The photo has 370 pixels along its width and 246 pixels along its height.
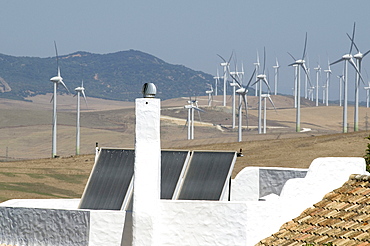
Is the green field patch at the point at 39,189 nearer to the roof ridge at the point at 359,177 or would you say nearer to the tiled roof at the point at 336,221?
the roof ridge at the point at 359,177

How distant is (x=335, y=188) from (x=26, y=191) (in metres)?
31.5

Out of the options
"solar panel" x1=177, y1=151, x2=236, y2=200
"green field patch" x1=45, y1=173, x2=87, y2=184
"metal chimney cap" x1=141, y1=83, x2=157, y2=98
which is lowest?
"green field patch" x1=45, y1=173, x2=87, y2=184

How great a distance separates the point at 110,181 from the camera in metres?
21.9

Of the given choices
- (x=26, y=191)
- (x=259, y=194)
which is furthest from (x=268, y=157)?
(x=259, y=194)

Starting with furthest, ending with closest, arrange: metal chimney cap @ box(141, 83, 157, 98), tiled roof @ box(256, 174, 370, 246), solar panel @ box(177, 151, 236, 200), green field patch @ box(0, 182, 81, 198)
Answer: green field patch @ box(0, 182, 81, 198)
solar panel @ box(177, 151, 236, 200)
metal chimney cap @ box(141, 83, 157, 98)
tiled roof @ box(256, 174, 370, 246)

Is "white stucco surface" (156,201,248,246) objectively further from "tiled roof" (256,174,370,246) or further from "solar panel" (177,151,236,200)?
"solar panel" (177,151,236,200)

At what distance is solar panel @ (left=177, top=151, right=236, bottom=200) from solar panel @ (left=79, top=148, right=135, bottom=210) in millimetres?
1525

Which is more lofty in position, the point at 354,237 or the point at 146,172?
the point at 146,172

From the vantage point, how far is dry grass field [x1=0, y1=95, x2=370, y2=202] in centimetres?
5612

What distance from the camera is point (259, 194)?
25.3 metres

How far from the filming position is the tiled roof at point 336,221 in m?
17.5

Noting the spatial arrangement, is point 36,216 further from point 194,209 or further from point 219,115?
point 219,115

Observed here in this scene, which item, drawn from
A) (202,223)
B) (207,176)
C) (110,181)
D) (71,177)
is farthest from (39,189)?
(202,223)

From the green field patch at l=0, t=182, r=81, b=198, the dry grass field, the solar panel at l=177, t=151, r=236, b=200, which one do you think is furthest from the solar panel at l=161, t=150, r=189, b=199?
the green field patch at l=0, t=182, r=81, b=198
